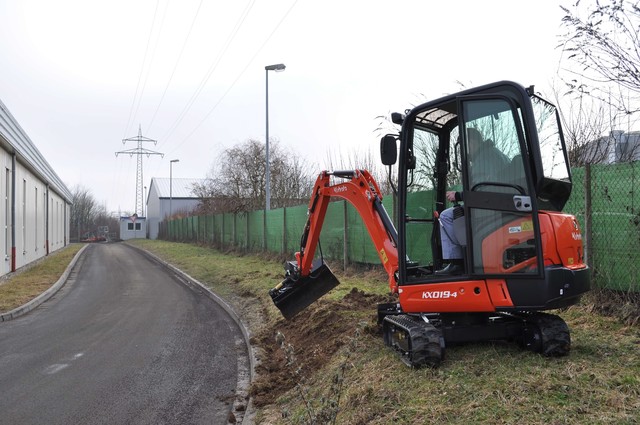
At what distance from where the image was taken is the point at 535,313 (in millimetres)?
5160

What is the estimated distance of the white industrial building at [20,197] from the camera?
16.9 m

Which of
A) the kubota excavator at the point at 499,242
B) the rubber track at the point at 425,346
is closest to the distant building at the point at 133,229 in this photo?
the kubota excavator at the point at 499,242

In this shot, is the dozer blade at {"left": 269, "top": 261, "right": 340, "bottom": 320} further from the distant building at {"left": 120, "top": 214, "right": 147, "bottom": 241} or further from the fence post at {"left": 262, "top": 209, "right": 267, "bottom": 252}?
the distant building at {"left": 120, "top": 214, "right": 147, "bottom": 241}

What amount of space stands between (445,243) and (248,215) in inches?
779

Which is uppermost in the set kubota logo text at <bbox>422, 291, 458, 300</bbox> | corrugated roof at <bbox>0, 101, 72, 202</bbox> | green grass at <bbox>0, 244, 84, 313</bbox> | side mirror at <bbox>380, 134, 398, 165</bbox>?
corrugated roof at <bbox>0, 101, 72, 202</bbox>

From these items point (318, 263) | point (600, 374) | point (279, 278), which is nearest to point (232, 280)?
point (279, 278)

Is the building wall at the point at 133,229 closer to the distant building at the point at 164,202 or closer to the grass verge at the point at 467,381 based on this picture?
the distant building at the point at 164,202

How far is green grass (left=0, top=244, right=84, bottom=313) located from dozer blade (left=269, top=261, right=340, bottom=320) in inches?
287

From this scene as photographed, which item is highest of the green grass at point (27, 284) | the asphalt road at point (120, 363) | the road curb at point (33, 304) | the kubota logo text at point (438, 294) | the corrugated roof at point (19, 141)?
the corrugated roof at point (19, 141)

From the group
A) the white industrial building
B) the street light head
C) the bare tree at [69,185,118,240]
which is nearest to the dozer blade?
the white industrial building

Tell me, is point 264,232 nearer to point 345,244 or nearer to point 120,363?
point 345,244

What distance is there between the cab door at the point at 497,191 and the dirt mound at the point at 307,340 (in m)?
2.18

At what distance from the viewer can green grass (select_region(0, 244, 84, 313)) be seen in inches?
486

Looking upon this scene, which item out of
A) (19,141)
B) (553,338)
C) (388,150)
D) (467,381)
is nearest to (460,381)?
(467,381)
